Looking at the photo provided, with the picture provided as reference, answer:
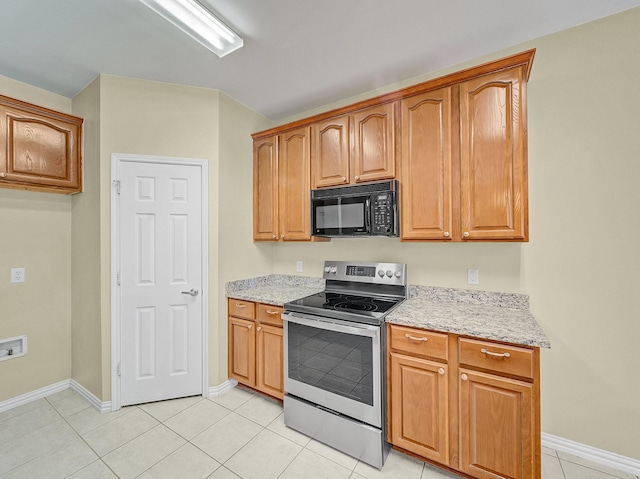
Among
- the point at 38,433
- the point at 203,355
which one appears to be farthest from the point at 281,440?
the point at 38,433

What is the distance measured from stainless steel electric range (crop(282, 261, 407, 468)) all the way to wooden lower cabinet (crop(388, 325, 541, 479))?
116 mm

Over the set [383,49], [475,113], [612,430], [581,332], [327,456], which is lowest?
[327,456]

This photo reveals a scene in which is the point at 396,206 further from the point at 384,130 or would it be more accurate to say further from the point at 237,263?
the point at 237,263

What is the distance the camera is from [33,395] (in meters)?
2.39

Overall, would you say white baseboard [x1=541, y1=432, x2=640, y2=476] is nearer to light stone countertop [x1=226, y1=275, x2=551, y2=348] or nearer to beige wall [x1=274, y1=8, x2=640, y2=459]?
beige wall [x1=274, y1=8, x2=640, y2=459]

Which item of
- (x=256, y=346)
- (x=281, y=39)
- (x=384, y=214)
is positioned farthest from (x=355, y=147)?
(x=256, y=346)

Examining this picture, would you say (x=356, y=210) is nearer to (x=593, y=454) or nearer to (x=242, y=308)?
(x=242, y=308)

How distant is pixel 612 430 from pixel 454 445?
3.37 feet

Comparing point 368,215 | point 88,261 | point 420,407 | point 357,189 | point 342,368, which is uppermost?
point 357,189

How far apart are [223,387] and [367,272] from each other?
168cm

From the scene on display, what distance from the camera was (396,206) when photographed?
2.07m

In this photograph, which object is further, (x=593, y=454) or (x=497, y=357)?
(x=593, y=454)

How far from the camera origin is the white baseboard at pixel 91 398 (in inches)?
88.6

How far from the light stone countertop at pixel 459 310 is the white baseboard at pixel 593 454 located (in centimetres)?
86
